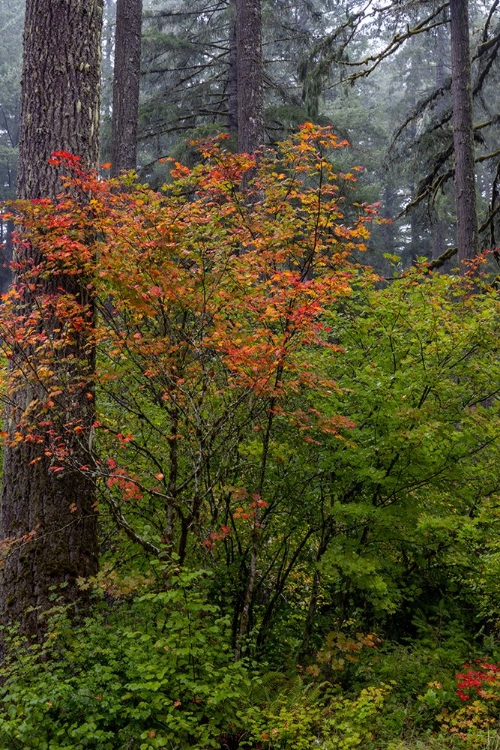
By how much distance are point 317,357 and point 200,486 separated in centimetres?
155

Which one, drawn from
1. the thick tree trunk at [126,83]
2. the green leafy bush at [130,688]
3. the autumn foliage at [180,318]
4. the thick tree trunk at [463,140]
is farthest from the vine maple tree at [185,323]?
the thick tree trunk at [126,83]

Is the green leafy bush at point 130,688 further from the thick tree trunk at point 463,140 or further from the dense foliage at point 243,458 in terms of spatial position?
the thick tree trunk at point 463,140

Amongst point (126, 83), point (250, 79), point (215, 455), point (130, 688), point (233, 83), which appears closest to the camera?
point (130, 688)

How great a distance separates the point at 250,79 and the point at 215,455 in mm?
8030

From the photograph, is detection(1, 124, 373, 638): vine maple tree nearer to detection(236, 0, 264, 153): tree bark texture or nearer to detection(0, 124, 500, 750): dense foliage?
detection(0, 124, 500, 750): dense foliage

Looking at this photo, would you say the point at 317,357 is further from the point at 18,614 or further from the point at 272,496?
the point at 18,614

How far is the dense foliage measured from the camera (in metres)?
4.25

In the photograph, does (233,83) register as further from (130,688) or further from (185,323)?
(130,688)

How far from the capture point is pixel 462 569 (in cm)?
653

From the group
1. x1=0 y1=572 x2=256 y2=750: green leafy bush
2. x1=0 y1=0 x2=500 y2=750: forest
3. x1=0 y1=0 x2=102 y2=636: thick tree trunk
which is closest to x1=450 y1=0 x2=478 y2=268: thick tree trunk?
x1=0 y1=0 x2=500 y2=750: forest

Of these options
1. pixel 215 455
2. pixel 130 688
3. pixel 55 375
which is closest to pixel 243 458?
pixel 215 455

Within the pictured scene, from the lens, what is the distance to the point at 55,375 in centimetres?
495

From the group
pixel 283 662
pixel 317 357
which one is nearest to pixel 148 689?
pixel 283 662

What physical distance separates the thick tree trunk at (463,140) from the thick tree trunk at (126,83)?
5.81 m
